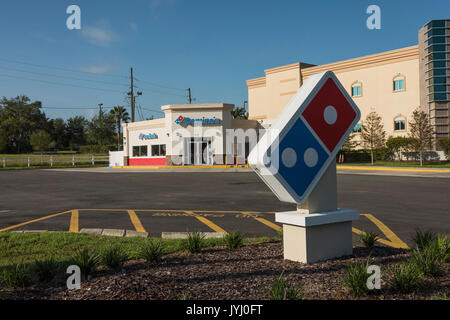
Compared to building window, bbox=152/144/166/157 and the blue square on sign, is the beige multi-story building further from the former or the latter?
the blue square on sign

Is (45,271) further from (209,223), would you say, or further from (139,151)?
(139,151)

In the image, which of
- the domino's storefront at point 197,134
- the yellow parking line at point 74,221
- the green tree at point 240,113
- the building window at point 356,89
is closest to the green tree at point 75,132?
the green tree at point 240,113

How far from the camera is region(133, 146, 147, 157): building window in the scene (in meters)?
45.0

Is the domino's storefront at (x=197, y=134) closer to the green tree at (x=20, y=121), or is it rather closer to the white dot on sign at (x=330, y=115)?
the white dot on sign at (x=330, y=115)

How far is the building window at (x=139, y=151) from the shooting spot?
4503cm

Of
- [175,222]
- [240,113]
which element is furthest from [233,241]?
[240,113]

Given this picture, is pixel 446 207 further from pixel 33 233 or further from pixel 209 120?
pixel 209 120

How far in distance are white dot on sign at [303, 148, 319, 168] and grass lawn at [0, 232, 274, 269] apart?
6.75ft

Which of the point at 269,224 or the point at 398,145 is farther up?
the point at 398,145

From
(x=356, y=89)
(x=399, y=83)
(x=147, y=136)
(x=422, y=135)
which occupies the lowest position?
(x=422, y=135)

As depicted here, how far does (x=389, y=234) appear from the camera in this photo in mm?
7293

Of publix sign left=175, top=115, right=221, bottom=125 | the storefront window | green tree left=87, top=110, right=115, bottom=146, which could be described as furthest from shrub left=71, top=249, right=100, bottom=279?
green tree left=87, top=110, right=115, bottom=146

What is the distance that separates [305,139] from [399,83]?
40.5 metres
